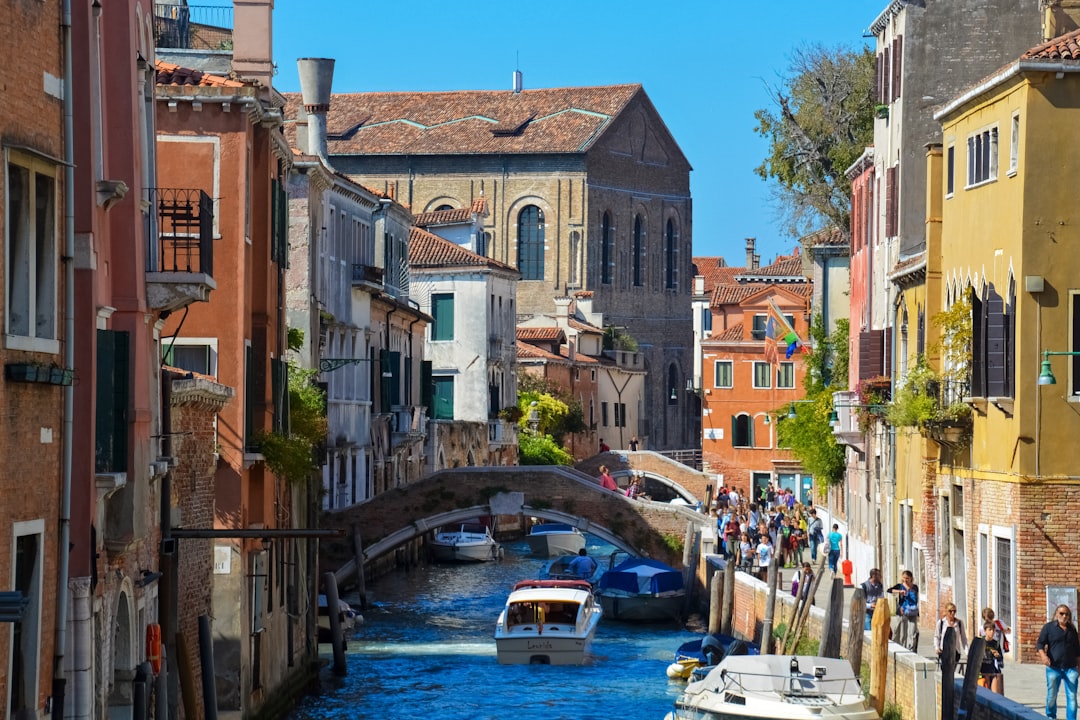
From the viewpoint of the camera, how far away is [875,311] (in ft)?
103

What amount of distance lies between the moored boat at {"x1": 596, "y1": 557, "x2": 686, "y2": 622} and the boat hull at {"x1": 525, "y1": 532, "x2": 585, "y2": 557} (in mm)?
14587

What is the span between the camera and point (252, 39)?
77.8 feet

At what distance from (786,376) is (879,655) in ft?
140

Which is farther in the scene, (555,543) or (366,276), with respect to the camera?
(555,543)

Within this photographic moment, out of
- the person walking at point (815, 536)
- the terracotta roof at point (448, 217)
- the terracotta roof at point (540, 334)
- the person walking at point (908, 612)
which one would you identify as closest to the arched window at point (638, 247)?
the terracotta roof at point (540, 334)

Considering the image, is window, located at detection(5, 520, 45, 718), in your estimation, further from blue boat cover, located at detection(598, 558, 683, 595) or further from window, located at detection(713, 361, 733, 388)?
window, located at detection(713, 361, 733, 388)

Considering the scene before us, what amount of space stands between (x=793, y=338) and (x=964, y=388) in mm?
19411

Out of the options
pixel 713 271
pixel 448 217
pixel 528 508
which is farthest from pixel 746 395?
pixel 713 271

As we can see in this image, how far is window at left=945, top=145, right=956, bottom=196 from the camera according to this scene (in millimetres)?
24859

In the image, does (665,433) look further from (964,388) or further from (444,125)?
(964,388)

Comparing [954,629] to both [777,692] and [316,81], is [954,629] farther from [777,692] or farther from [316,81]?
[316,81]

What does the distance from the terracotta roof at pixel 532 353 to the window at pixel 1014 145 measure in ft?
151

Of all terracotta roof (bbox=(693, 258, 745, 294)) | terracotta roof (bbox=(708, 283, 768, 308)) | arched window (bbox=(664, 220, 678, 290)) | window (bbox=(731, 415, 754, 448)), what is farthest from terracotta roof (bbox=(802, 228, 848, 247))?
arched window (bbox=(664, 220, 678, 290))

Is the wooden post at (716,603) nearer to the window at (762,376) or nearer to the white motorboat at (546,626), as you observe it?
the white motorboat at (546,626)
